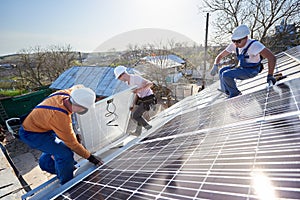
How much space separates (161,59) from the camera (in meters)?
15.5

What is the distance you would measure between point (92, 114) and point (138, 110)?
4.99 ft

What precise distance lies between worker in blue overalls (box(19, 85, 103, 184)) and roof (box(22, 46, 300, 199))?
0.41 meters

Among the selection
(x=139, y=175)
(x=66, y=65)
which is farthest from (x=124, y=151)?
(x=66, y=65)

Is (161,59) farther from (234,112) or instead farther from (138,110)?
(234,112)

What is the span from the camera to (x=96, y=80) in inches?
523

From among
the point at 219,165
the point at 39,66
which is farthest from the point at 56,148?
the point at 39,66

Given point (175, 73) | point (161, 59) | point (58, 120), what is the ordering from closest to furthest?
point (58, 120)
point (161, 59)
point (175, 73)

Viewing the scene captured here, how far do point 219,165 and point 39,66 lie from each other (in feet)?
88.1

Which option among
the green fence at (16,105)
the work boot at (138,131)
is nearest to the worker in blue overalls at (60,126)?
the work boot at (138,131)

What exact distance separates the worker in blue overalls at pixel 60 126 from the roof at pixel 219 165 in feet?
1.35

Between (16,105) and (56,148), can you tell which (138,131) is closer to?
(56,148)

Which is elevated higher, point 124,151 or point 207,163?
point 207,163

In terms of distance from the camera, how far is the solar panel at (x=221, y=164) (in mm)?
1247

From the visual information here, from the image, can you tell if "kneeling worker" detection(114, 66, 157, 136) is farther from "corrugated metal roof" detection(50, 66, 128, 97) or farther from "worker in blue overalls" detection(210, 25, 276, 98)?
"corrugated metal roof" detection(50, 66, 128, 97)
